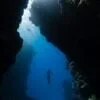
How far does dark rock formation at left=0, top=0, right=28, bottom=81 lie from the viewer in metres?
17.6

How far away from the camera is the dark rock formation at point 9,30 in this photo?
57.9 ft

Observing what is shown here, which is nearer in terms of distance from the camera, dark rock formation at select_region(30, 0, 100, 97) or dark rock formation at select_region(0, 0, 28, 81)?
dark rock formation at select_region(30, 0, 100, 97)

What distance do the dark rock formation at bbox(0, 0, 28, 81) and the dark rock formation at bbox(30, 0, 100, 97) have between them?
2.99m

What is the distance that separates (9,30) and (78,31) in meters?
4.93

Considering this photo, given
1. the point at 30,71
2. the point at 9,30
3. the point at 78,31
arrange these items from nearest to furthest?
the point at 78,31 < the point at 9,30 < the point at 30,71

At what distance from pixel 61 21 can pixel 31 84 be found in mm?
55308

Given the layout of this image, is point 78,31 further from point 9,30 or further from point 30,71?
point 30,71

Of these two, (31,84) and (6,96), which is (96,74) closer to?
(6,96)

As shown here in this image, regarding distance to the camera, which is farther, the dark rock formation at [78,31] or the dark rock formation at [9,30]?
the dark rock formation at [9,30]

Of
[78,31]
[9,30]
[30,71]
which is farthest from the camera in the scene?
[30,71]

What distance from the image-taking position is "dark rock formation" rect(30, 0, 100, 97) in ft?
55.4

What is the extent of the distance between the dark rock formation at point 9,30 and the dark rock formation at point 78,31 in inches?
118

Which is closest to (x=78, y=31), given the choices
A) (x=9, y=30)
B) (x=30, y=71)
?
(x=9, y=30)

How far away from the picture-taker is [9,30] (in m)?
18.9
